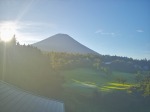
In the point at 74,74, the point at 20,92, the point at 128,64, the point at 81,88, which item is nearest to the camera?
the point at 20,92

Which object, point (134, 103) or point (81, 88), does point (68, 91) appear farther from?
point (134, 103)

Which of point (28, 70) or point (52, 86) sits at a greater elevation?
point (28, 70)

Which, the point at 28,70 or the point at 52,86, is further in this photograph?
the point at 52,86

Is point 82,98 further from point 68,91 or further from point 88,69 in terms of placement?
point 88,69

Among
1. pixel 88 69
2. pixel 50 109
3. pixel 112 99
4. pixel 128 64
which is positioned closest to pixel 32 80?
pixel 112 99

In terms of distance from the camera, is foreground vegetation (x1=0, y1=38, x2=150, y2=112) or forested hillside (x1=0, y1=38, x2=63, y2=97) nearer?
forested hillside (x1=0, y1=38, x2=63, y2=97)

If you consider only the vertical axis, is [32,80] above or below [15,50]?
below

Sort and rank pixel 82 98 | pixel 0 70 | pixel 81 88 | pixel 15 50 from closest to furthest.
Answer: pixel 0 70
pixel 15 50
pixel 82 98
pixel 81 88

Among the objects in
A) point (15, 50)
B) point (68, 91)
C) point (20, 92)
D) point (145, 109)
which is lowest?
point (145, 109)

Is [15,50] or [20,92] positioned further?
[15,50]

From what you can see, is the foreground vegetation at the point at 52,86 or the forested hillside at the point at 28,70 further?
the foreground vegetation at the point at 52,86
